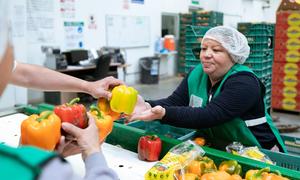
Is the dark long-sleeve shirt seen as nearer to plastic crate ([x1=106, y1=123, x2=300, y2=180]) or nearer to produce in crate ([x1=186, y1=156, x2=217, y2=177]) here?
plastic crate ([x1=106, y1=123, x2=300, y2=180])

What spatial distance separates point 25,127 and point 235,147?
1165mm

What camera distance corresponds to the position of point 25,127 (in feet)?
3.96

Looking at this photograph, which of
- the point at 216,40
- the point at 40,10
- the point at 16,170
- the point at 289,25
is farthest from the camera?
the point at 40,10

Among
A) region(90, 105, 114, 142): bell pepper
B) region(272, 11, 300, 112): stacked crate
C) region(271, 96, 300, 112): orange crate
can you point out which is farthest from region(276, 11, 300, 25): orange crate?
region(90, 105, 114, 142): bell pepper

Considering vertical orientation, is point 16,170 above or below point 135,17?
below

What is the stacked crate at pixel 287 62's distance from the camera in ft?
18.6

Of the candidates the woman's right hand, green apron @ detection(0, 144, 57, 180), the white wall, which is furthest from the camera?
the white wall

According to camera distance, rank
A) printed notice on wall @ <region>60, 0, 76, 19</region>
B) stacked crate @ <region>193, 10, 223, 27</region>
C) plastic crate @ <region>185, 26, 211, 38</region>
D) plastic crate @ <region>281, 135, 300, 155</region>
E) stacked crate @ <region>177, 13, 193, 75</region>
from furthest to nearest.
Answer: stacked crate @ <region>177, 13, 193, 75</region> < stacked crate @ <region>193, 10, 223, 27</region> < printed notice on wall @ <region>60, 0, 76, 19</region> < plastic crate @ <region>185, 26, 211, 38</region> < plastic crate @ <region>281, 135, 300, 155</region>

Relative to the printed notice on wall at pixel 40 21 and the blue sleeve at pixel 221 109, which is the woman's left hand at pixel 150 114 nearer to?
the blue sleeve at pixel 221 109

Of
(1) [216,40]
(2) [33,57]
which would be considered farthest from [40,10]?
(1) [216,40]

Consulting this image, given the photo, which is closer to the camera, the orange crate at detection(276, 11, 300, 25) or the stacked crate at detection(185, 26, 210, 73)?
the stacked crate at detection(185, 26, 210, 73)

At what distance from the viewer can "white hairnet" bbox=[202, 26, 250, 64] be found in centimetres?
208

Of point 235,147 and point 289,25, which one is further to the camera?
point 289,25

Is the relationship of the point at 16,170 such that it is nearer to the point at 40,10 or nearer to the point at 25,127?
the point at 25,127
